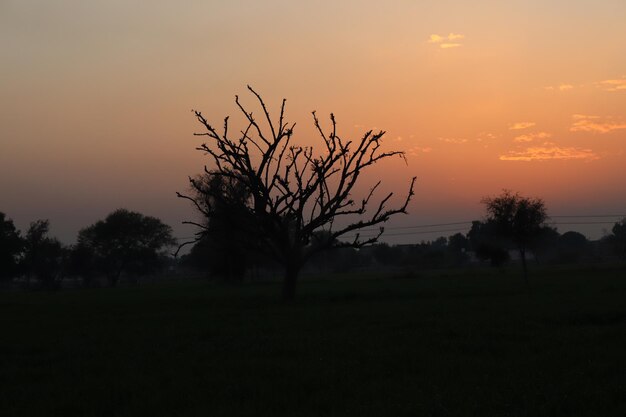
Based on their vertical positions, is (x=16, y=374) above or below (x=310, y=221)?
below

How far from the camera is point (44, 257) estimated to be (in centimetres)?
12625

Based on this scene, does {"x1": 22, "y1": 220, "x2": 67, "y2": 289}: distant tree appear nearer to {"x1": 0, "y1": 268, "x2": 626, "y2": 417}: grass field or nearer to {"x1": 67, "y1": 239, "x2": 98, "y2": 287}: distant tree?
{"x1": 67, "y1": 239, "x2": 98, "y2": 287}: distant tree

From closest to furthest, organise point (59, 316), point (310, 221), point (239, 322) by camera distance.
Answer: point (239, 322)
point (59, 316)
point (310, 221)

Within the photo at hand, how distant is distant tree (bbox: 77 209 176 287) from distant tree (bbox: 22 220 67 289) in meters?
4.74

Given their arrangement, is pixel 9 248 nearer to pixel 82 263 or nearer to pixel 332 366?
pixel 82 263

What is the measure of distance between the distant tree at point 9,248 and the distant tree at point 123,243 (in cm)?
2827

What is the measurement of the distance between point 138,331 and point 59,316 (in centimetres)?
1071

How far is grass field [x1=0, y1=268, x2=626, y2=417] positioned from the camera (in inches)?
383

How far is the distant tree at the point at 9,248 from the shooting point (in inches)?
3602

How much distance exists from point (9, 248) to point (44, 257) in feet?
117

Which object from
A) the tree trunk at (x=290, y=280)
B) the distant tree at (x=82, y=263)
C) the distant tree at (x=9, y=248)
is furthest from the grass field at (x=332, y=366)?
the distant tree at (x=82, y=263)

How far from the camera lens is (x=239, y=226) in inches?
1356

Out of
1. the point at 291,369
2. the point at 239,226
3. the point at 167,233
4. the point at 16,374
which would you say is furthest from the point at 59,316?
the point at 167,233

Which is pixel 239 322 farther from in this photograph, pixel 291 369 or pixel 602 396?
pixel 602 396
